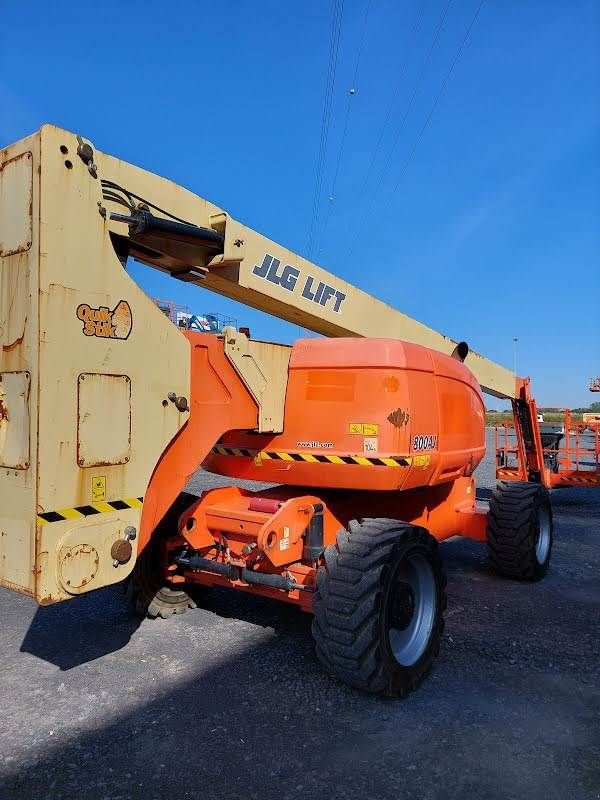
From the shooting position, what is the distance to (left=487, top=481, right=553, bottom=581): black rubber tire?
6.06 m

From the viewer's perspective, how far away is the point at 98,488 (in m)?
3.00

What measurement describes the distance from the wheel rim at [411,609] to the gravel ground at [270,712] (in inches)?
10.1

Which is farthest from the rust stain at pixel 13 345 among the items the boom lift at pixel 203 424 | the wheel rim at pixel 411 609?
the wheel rim at pixel 411 609

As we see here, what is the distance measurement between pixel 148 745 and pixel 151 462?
1.54 metres

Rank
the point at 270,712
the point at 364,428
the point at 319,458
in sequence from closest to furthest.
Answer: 1. the point at 270,712
2. the point at 364,428
3. the point at 319,458

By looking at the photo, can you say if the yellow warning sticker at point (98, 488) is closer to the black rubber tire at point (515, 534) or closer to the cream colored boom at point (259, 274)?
the cream colored boom at point (259, 274)

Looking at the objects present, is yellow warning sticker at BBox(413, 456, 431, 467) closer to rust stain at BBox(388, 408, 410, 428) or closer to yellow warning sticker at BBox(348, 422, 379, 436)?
rust stain at BBox(388, 408, 410, 428)

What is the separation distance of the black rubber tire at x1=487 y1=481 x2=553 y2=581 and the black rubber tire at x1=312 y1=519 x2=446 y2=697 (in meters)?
2.59

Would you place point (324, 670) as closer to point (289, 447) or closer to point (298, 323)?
point (289, 447)

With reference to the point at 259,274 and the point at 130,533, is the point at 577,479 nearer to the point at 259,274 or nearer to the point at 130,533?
the point at 259,274

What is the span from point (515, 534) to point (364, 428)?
291cm

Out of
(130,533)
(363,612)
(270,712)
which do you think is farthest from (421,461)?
(130,533)

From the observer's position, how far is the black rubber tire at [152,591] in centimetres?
479

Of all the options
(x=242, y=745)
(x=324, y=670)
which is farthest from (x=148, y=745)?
(x=324, y=670)
